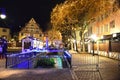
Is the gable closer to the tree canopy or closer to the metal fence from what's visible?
the tree canopy

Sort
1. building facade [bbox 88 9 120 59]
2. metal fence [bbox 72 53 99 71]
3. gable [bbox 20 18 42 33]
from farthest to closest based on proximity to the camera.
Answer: gable [bbox 20 18 42 33] < building facade [bbox 88 9 120 59] < metal fence [bbox 72 53 99 71]

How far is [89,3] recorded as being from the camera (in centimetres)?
4934

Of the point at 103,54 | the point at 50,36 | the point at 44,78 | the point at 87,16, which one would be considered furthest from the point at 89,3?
the point at 50,36

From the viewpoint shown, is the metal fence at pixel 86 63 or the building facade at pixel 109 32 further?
the building facade at pixel 109 32

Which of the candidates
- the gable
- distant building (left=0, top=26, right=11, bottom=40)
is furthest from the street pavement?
the gable

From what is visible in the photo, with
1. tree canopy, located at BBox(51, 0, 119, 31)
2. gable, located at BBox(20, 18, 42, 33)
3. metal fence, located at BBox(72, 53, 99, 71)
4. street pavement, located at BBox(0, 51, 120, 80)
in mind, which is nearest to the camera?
street pavement, located at BBox(0, 51, 120, 80)

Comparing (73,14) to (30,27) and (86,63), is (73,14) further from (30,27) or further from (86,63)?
(30,27)

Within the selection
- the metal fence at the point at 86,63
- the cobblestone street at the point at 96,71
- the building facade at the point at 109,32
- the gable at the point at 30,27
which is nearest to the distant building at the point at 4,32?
the gable at the point at 30,27

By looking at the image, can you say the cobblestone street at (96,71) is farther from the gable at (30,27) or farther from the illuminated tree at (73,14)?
the gable at (30,27)

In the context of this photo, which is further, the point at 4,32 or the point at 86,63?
the point at 4,32

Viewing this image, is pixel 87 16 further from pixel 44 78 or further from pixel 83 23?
pixel 44 78

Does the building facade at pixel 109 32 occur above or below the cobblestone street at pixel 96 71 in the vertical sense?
above

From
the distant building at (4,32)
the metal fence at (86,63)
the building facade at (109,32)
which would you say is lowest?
the metal fence at (86,63)

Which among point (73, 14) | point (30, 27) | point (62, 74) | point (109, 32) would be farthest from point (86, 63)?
point (30, 27)
